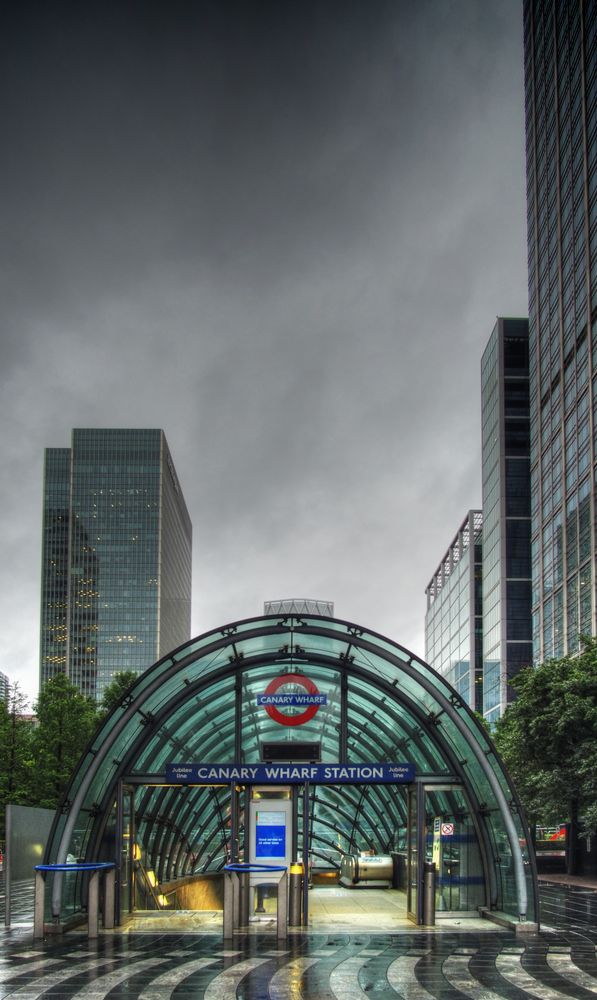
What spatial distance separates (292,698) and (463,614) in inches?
3990

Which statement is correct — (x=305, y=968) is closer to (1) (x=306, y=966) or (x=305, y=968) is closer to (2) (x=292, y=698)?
(1) (x=306, y=966)

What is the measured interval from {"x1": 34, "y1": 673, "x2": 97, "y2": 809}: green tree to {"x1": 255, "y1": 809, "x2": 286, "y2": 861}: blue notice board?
28.3m

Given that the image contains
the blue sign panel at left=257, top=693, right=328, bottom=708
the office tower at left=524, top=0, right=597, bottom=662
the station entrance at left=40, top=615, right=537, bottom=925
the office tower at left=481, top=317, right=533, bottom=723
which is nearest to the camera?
the station entrance at left=40, top=615, right=537, bottom=925

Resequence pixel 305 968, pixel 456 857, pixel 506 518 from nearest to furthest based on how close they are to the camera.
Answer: pixel 305 968 → pixel 456 857 → pixel 506 518

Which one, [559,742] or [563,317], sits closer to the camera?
[559,742]

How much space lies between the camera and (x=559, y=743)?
38.3 metres

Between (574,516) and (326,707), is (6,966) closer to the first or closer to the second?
(326,707)

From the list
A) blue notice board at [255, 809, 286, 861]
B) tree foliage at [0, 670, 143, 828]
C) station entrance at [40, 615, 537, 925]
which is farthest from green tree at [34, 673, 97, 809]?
blue notice board at [255, 809, 286, 861]

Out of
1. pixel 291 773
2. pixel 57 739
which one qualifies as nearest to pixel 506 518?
pixel 57 739

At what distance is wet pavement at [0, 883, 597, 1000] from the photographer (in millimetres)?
13078

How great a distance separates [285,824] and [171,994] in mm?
8828

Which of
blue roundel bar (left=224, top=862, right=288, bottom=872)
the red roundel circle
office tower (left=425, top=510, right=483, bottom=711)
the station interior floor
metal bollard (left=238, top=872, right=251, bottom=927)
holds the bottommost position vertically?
the station interior floor

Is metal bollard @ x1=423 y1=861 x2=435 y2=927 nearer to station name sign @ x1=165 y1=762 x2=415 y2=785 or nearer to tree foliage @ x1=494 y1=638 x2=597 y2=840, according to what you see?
station name sign @ x1=165 y1=762 x2=415 y2=785

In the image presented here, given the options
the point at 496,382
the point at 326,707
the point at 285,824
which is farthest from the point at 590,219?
the point at 285,824
